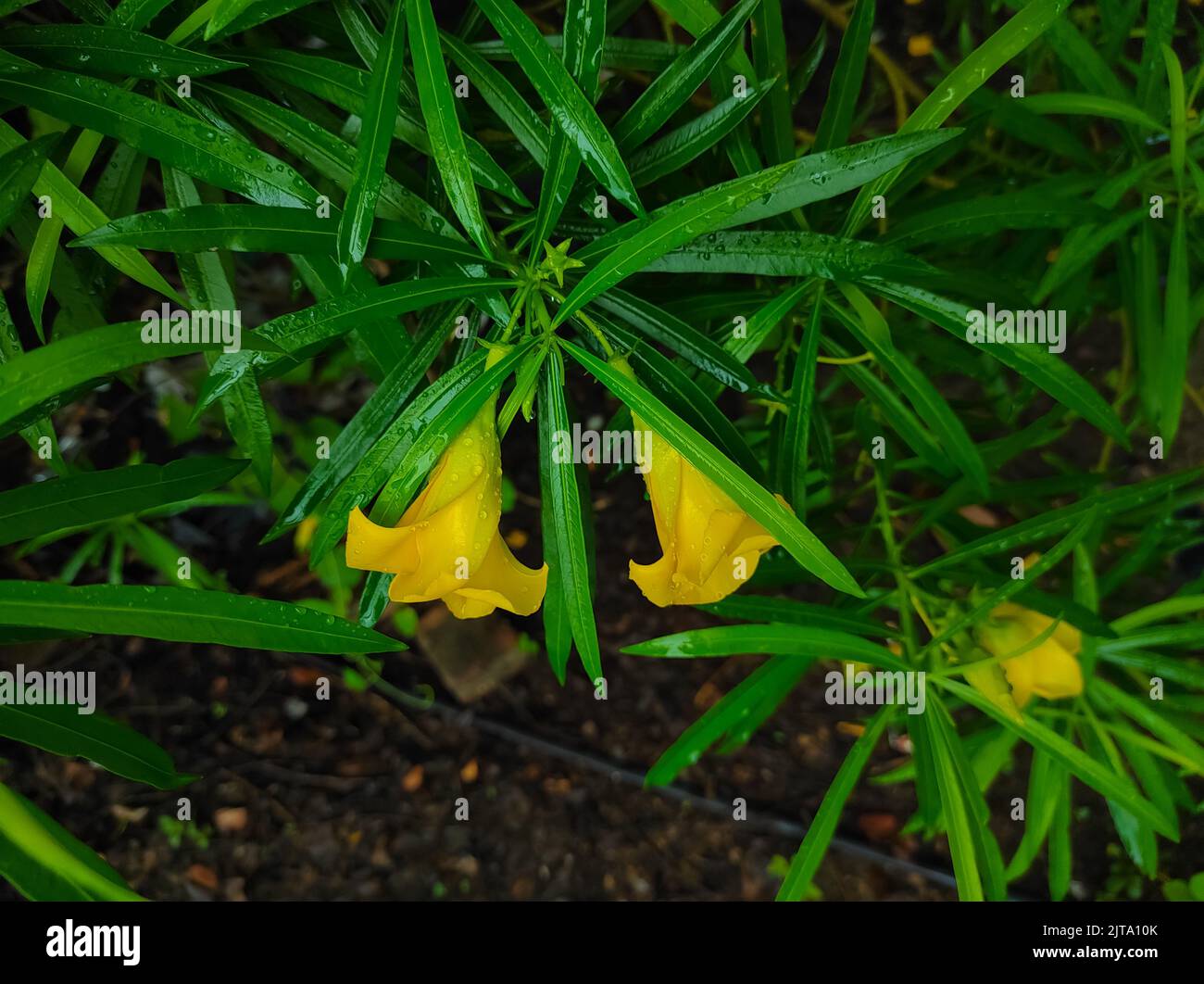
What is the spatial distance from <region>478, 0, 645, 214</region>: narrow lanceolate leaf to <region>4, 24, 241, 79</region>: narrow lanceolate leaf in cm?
25

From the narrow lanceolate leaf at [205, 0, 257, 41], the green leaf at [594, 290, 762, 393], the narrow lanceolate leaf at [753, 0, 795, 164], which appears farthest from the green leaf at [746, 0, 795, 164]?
the narrow lanceolate leaf at [205, 0, 257, 41]

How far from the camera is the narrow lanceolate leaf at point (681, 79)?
0.74 meters

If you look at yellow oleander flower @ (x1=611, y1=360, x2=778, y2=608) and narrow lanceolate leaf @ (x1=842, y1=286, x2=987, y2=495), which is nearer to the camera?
yellow oleander flower @ (x1=611, y1=360, x2=778, y2=608)

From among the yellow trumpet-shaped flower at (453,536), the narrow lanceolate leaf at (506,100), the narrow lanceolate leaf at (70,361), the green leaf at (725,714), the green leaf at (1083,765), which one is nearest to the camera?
the narrow lanceolate leaf at (70,361)

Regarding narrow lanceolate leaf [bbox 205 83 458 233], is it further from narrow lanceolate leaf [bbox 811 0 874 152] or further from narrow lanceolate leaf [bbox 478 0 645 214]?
narrow lanceolate leaf [bbox 811 0 874 152]

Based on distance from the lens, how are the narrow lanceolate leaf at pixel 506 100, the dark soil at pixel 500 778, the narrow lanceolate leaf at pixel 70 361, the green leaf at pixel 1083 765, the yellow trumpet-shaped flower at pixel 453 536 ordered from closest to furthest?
the narrow lanceolate leaf at pixel 70 361
the yellow trumpet-shaped flower at pixel 453 536
the narrow lanceolate leaf at pixel 506 100
the green leaf at pixel 1083 765
the dark soil at pixel 500 778

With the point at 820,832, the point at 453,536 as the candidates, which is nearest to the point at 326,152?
the point at 453,536

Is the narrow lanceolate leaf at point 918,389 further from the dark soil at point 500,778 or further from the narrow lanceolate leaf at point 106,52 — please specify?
the dark soil at point 500,778

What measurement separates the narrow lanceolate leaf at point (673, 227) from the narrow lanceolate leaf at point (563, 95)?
0.04 m

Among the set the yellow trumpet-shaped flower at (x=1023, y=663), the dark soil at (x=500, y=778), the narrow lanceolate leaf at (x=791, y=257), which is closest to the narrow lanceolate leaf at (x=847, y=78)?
the narrow lanceolate leaf at (x=791, y=257)

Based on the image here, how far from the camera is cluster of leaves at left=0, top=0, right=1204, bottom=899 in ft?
2.28
